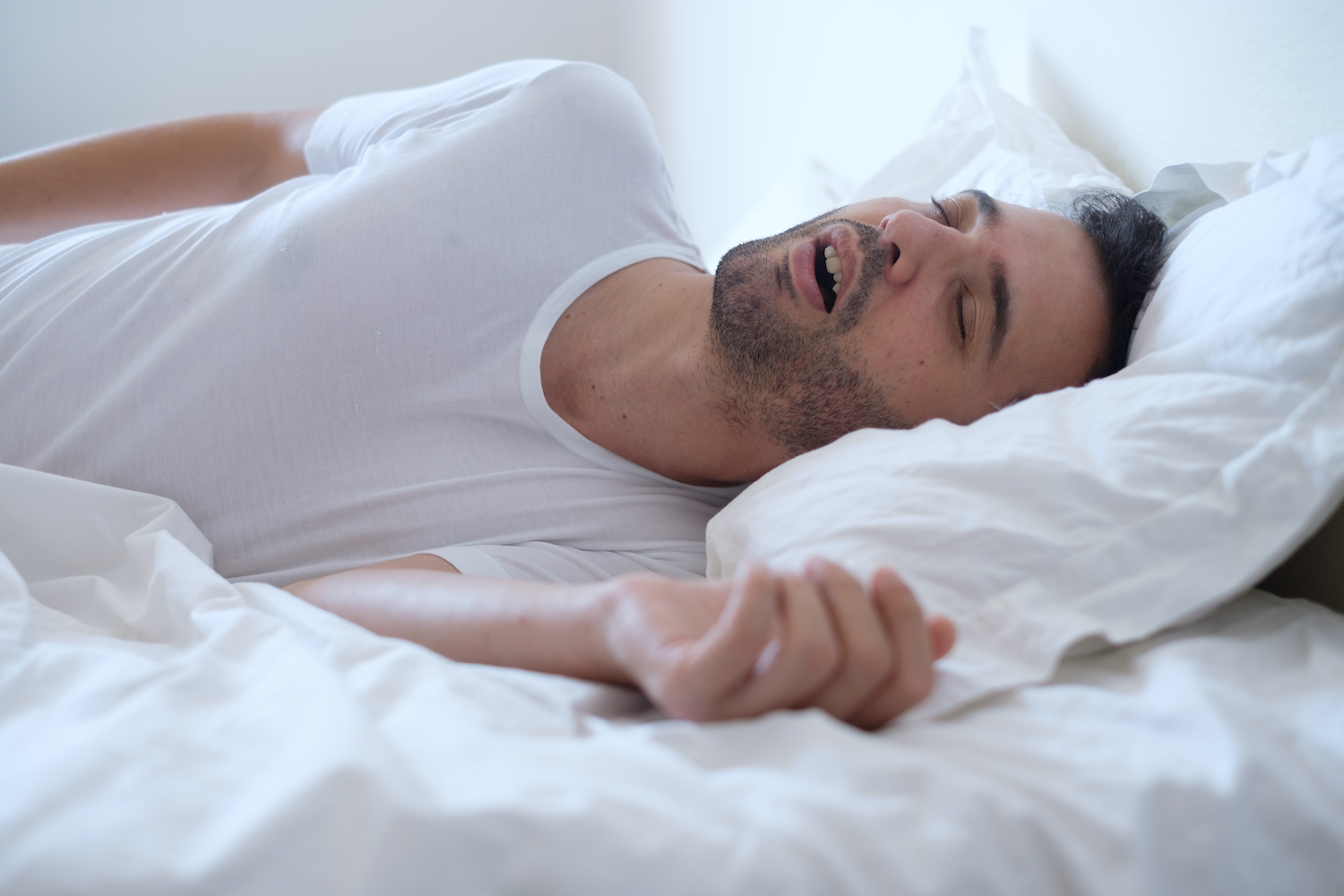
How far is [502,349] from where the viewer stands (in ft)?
3.23

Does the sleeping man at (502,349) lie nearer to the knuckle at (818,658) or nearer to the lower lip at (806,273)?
the lower lip at (806,273)

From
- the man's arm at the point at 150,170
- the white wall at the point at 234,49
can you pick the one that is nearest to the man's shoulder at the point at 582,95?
the man's arm at the point at 150,170

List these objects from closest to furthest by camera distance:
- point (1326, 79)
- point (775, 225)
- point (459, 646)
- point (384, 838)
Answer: point (384, 838)
point (459, 646)
point (1326, 79)
point (775, 225)

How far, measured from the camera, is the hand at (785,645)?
17.7 inches

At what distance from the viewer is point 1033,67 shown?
4.49 feet

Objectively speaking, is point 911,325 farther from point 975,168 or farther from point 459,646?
point 459,646

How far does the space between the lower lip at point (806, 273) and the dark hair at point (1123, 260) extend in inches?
12.4

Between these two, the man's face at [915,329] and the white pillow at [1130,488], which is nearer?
the white pillow at [1130,488]

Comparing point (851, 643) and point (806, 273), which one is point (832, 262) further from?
point (851, 643)

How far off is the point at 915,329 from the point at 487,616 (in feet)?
1.84

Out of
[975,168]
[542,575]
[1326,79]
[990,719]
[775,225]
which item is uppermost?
[1326,79]

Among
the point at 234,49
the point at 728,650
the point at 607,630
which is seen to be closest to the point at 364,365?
the point at 607,630

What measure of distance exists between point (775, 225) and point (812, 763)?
1279 mm

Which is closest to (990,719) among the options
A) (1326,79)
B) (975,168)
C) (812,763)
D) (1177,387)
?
(812,763)
